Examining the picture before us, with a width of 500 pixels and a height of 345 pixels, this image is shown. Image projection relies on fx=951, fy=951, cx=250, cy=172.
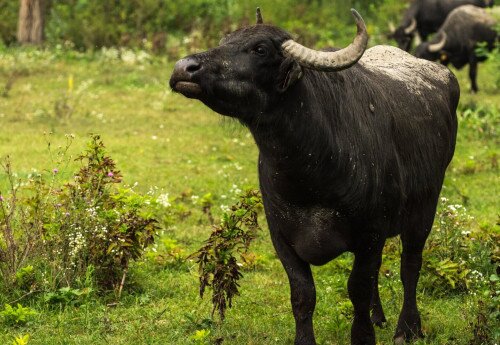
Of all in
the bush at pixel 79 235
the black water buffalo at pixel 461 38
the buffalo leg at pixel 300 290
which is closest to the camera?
the buffalo leg at pixel 300 290

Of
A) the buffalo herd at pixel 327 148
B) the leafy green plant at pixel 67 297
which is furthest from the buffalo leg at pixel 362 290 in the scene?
the leafy green plant at pixel 67 297

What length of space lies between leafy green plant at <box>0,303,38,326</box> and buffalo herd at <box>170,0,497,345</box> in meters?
1.72

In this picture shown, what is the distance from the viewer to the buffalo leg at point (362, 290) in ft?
17.3

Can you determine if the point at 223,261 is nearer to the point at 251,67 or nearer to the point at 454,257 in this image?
the point at 251,67

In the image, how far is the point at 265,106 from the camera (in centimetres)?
474

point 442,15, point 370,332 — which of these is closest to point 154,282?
point 370,332

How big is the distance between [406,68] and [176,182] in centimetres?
443

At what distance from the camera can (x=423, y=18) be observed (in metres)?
22.2

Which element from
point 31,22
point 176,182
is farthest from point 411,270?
point 31,22

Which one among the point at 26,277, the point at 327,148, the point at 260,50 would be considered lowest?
the point at 26,277

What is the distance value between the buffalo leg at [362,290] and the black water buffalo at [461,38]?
13.1 m

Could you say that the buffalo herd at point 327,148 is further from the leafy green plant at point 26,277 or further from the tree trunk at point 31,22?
the tree trunk at point 31,22

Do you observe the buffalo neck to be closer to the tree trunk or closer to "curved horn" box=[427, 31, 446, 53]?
"curved horn" box=[427, 31, 446, 53]

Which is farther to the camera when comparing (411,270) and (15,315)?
(411,270)
